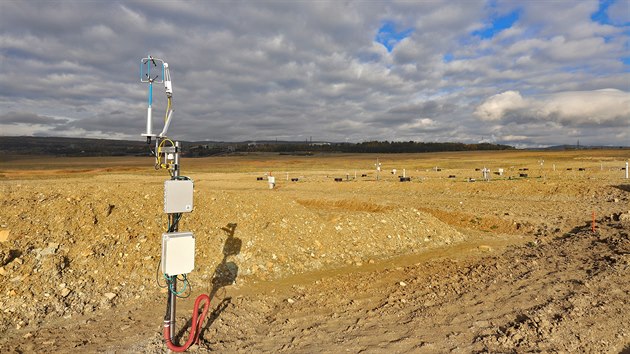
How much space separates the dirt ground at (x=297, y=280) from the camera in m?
6.31

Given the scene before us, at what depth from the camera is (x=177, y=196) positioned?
5.88 metres

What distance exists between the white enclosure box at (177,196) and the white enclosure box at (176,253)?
1.30 ft

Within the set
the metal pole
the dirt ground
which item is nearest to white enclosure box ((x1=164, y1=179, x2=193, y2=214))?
the metal pole

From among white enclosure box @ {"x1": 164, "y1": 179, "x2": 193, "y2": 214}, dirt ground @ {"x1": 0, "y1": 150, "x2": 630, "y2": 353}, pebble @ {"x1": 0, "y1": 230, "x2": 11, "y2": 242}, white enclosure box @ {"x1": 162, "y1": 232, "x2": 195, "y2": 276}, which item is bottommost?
dirt ground @ {"x1": 0, "y1": 150, "x2": 630, "y2": 353}

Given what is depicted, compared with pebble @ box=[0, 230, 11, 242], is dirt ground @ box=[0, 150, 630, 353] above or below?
below

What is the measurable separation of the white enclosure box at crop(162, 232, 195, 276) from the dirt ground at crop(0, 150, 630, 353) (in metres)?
1.34

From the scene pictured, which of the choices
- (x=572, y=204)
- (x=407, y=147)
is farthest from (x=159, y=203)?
(x=407, y=147)

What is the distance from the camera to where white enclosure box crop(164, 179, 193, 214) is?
5.79 meters

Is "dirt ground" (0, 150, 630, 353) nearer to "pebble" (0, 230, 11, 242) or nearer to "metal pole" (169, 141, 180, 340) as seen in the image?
"pebble" (0, 230, 11, 242)

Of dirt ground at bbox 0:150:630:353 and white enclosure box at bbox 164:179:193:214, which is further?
dirt ground at bbox 0:150:630:353

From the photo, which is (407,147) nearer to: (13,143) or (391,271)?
(391,271)

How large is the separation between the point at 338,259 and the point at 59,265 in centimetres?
712

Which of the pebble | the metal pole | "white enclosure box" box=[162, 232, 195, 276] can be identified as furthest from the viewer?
the pebble

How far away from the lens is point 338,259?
1179 cm
